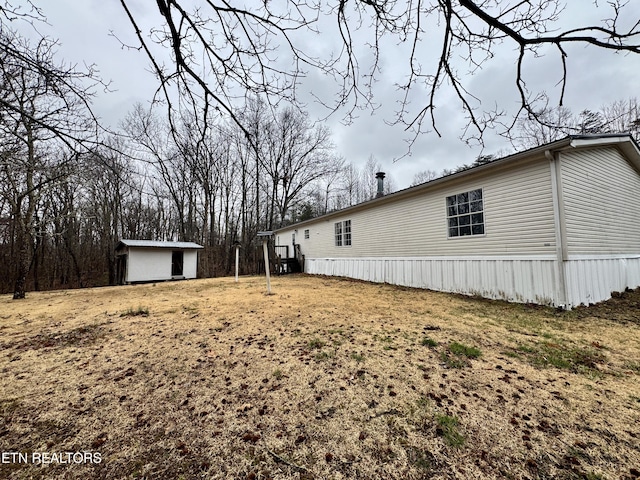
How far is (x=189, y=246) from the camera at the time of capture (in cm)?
1487

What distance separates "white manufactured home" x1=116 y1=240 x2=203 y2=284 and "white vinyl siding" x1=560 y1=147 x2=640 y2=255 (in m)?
16.1

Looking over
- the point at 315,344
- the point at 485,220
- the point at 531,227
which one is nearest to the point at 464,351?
the point at 315,344

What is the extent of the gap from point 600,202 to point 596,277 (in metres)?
2.08

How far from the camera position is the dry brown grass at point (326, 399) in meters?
1.54

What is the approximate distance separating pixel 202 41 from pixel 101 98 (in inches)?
52.3

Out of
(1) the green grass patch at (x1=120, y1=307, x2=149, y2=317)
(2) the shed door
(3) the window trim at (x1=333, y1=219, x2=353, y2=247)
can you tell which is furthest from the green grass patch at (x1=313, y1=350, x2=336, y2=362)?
(2) the shed door

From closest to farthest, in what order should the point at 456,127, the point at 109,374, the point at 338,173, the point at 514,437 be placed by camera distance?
the point at 514,437
the point at 109,374
the point at 456,127
the point at 338,173

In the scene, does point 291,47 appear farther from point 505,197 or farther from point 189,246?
point 189,246

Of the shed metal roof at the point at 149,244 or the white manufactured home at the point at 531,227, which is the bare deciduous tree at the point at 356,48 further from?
the shed metal roof at the point at 149,244

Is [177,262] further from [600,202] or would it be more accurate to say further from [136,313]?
[600,202]

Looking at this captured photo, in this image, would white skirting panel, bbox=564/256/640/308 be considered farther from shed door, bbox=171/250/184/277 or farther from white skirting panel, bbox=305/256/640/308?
shed door, bbox=171/250/184/277

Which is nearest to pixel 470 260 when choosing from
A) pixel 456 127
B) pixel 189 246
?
pixel 456 127

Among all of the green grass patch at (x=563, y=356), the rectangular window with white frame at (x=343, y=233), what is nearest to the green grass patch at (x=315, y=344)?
the green grass patch at (x=563, y=356)

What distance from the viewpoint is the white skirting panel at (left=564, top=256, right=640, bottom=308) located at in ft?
17.1
